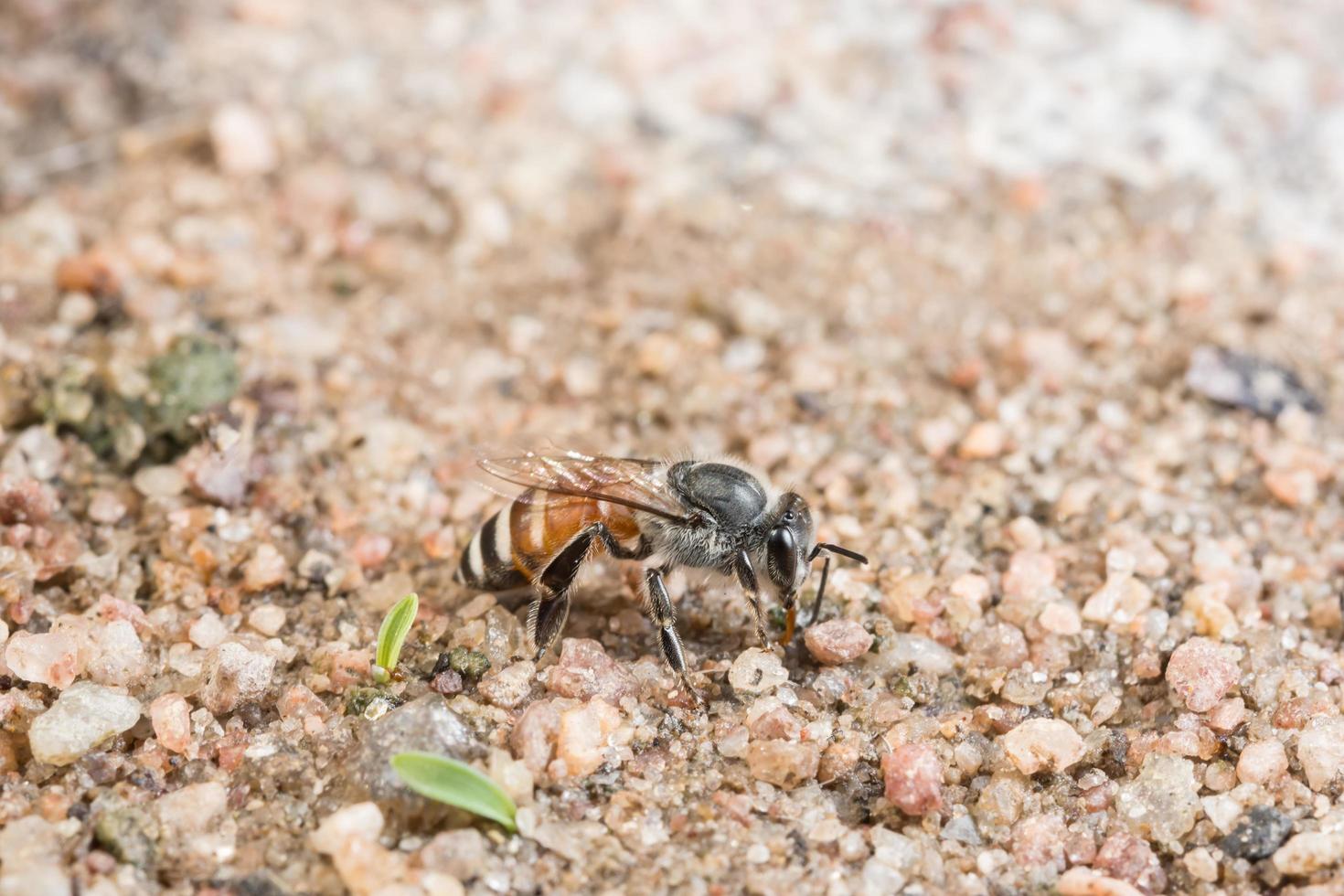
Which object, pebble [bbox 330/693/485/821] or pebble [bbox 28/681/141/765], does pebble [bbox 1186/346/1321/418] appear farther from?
pebble [bbox 28/681/141/765]

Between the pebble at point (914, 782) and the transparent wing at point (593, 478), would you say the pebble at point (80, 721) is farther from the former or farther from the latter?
the pebble at point (914, 782)

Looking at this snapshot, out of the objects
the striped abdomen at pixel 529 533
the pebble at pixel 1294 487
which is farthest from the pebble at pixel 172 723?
the pebble at pixel 1294 487

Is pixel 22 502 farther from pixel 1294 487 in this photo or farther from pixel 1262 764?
pixel 1294 487

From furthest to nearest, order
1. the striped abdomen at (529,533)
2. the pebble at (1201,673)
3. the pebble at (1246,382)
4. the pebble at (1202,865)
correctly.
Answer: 1. the pebble at (1246,382)
2. the striped abdomen at (529,533)
3. the pebble at (1201,673)
4. the pebble at (1202,865)

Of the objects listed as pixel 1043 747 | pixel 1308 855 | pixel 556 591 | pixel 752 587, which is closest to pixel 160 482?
pixel 556 591

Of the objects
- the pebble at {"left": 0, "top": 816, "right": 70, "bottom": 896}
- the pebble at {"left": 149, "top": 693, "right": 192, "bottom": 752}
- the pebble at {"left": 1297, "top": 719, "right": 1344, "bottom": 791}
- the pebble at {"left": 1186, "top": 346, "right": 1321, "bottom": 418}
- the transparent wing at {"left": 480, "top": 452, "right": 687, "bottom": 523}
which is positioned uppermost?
the transparent wing at {"left": 480, "top": 452, "right": 687, "bottom": 523}

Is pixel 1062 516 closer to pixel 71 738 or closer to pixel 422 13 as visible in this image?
pixel 71 738

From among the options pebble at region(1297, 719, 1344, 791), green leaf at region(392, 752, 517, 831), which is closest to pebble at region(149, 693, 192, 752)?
green leaf at region(392, 752, 517, 831)
